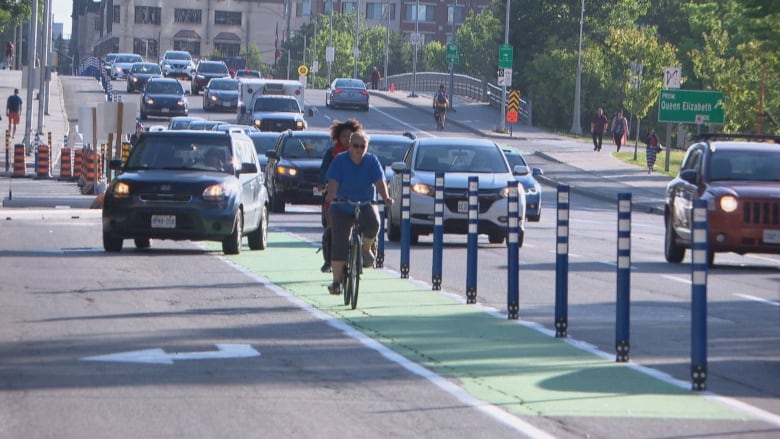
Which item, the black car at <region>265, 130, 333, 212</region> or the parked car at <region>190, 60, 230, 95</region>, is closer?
the black car at <region>265, 130, 333, 212</region>

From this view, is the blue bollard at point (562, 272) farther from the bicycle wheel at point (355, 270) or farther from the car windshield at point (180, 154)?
the car windshield at point (180, 154)

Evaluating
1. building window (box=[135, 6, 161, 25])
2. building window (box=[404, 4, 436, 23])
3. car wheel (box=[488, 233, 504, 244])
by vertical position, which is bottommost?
car wheel (box=[488, 233, 504, 244])

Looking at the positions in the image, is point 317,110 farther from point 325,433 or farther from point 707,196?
point 325,433

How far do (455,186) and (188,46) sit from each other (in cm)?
13703

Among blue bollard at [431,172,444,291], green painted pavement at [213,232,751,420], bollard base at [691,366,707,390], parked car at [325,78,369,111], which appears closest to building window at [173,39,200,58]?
parked car at [325,78,369,111]

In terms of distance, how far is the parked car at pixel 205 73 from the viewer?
274 feet

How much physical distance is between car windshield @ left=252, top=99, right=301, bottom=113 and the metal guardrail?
86.9 feet

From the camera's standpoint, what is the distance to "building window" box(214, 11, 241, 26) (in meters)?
159

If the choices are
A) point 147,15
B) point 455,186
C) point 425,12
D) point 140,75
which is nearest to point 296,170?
point 455,186

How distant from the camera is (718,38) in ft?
222

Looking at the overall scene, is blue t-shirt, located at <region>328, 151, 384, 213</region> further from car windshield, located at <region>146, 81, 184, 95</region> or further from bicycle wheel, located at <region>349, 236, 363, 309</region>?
car windshield, located at <region>146, 81, 184, 95</region>

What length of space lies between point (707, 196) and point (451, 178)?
445cm

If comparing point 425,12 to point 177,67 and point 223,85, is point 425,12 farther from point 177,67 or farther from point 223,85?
point 223,85

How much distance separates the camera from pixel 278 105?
5341cm
